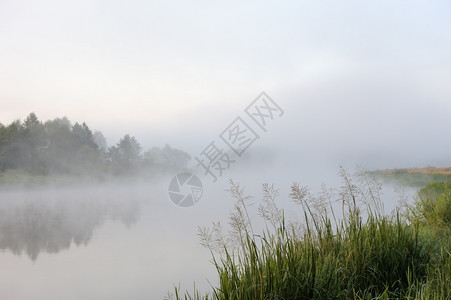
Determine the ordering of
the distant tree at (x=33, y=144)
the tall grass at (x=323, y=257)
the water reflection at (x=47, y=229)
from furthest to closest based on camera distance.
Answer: the distant tree at (x=33, y=144) < the water reflection at (x=47, y=229) < the tall grass at (x=323, y=257)

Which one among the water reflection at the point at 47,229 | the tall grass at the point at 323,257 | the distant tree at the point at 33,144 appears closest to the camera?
the tall grass at the point at 323,257

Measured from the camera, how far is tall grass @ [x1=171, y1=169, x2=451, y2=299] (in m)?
2.84

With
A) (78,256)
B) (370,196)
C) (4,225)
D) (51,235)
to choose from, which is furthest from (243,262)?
(4,225)

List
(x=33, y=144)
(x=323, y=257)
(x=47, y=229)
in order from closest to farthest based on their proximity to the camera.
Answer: (x=323, y=257)
(x=47, y=229)
(x=33, y=144)

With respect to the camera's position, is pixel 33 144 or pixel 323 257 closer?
pixel 323 257

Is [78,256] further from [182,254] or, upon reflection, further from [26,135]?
[26,135]

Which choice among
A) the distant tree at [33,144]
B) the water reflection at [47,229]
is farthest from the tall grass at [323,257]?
the distant tree at [33,144]

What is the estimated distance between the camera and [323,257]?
3.37 metres

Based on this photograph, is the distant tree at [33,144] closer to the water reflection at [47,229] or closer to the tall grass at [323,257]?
the water reflection at [47,229]

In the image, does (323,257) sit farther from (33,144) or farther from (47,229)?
(33,144)

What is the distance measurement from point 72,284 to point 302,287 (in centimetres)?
713

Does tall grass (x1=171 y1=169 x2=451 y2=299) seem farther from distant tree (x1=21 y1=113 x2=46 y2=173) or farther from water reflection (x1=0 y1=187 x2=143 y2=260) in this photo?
distant tree (x1=21 y1=113 x2=46 y2=173)

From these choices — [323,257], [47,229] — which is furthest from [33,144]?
[323,257]

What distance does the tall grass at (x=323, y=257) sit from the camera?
2.84 meters
